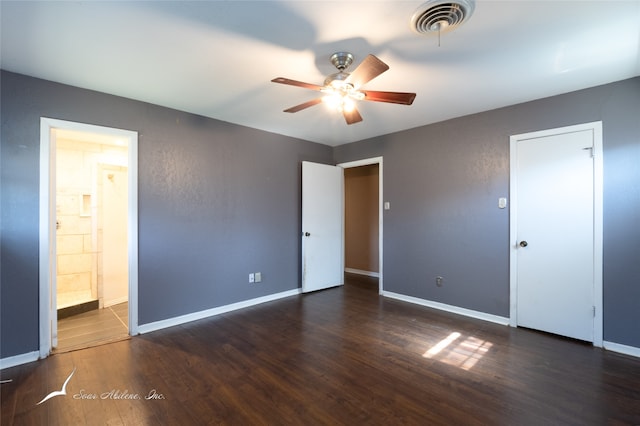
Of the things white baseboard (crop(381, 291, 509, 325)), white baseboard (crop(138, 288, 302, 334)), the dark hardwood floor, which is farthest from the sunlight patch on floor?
white baseboard (crop(138, 288, 302, 334))

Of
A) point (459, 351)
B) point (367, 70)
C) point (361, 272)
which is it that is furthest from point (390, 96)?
point (361, 272)

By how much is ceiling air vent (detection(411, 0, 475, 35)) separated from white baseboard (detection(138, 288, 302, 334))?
359cm

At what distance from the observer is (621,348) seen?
8.29 feet

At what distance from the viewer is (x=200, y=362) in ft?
7.84

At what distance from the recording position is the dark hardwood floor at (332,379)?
1763mm


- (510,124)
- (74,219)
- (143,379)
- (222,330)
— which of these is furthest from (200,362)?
(510,124)

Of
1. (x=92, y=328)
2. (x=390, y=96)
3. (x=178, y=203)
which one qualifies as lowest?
(x=92, y=328)

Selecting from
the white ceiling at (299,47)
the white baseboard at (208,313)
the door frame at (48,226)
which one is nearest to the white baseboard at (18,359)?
the door frame at (48,226)

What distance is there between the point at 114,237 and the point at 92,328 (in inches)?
59.0

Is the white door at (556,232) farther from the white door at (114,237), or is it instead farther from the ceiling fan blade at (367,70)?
the white door at (114,237)

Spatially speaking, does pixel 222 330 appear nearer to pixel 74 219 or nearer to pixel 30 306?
pixel 30 306

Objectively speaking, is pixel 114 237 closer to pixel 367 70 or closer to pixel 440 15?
pixel 367 70

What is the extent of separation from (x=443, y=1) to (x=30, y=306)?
3.96 meters

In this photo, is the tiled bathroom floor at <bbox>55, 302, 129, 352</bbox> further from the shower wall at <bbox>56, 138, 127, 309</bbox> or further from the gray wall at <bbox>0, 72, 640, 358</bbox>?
the shower wall at <bbox>56, 138, 127, 309</bbox>
